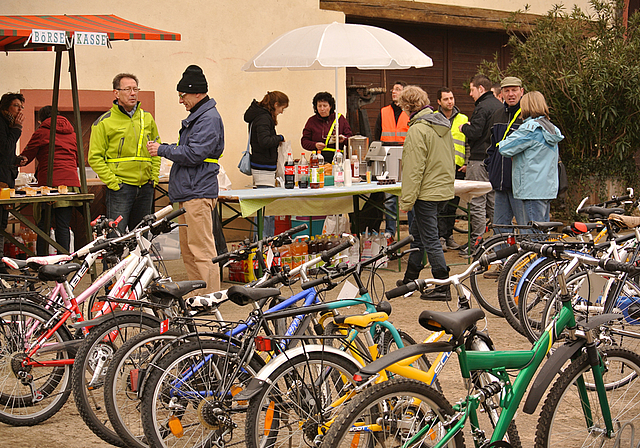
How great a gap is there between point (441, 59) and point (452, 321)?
1114 cm

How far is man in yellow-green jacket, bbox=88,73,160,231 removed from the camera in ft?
23.6

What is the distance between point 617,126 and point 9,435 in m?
9.67

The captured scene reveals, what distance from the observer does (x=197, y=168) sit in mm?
6551

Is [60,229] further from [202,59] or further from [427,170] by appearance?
[427,170]

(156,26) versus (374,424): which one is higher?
(156,26)

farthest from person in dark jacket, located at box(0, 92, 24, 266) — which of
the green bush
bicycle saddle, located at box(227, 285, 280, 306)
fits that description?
the green bush

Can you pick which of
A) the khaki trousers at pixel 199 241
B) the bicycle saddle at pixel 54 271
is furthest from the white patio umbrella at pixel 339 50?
the bicycle saddle at pixel 54 271

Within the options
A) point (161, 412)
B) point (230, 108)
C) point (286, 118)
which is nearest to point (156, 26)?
point (230, 108)

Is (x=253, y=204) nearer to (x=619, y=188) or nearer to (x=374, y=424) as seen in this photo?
(x=374, y=424)

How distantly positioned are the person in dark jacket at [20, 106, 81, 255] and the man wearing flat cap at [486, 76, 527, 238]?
4196 mm

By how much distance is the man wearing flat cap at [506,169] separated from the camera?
7.51 meters

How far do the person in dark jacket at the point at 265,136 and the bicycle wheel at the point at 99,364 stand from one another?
4.88 meters

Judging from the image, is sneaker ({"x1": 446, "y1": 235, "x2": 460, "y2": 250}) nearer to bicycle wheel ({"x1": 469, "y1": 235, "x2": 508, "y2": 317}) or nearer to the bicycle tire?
bicycle wheel ({"x1": 469, "y1": 235, "x2": 508, "y2": 317})

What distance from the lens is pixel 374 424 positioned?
289 cm
